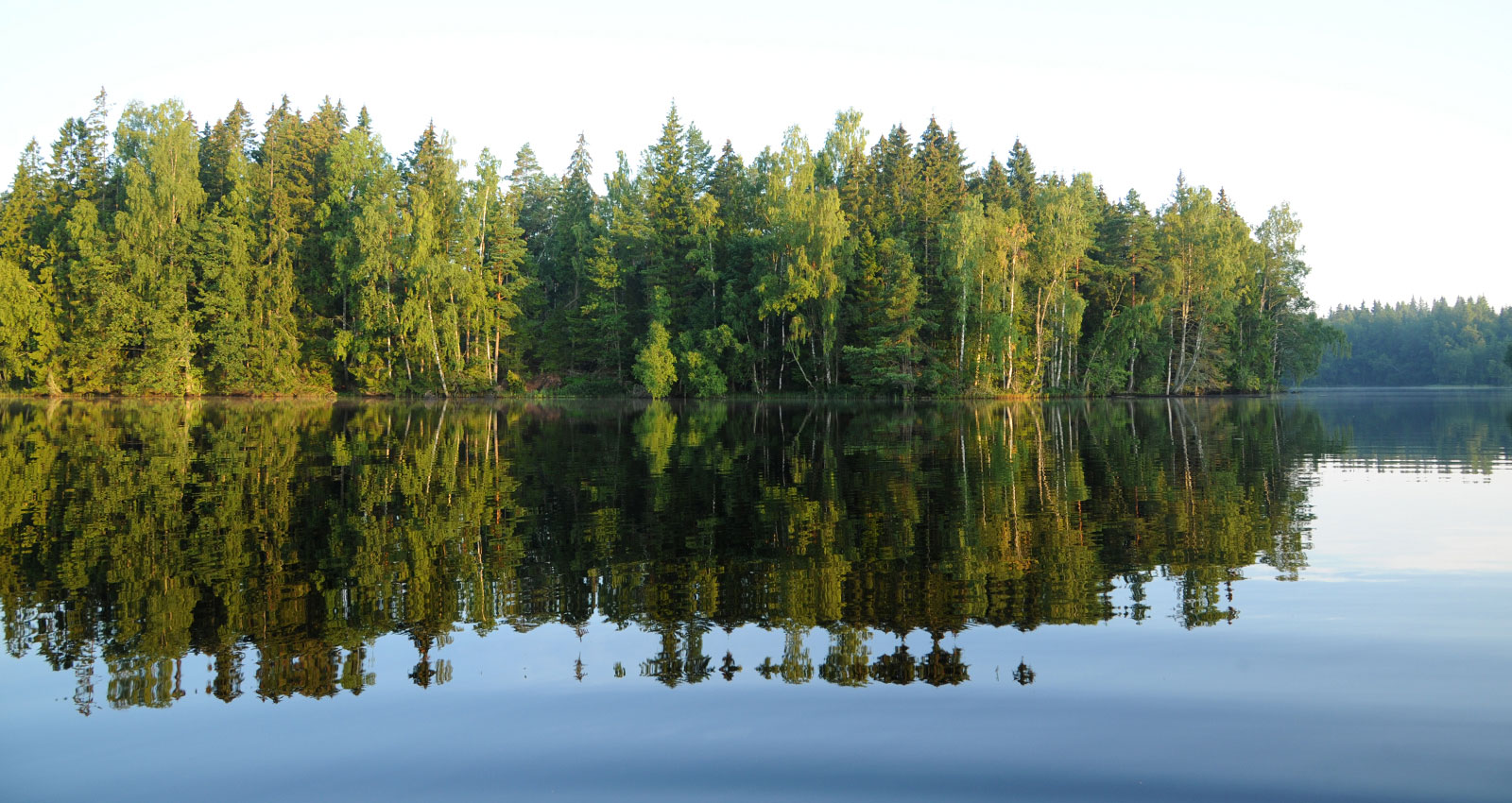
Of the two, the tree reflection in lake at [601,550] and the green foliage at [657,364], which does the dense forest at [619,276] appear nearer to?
the green foliage at [657,364]

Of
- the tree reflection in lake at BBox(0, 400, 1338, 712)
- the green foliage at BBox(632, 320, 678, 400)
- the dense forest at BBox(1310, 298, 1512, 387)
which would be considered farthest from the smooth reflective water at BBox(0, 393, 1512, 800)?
A: the dense forest at BBox(1310, 298, 1512, 387)

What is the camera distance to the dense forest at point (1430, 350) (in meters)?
143

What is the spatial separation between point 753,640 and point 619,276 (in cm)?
6642

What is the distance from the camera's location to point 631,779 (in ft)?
17.3

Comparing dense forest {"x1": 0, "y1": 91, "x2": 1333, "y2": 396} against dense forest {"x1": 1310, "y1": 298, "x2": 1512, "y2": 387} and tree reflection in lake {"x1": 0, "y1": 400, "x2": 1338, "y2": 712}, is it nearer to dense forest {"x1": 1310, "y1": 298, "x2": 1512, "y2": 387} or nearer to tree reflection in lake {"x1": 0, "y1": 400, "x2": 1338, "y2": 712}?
tree reflection in lake {"x1": 0, "y1": 400, "x2": 1338, "y2": 712}

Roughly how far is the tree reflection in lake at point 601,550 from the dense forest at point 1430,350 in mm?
155043

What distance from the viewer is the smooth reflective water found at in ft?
17.7

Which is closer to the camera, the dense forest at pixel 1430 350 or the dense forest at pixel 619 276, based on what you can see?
the dense forest at pixel 619 276

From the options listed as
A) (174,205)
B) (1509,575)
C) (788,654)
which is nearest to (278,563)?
(788,654)

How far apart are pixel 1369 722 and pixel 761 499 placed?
34.9 ft

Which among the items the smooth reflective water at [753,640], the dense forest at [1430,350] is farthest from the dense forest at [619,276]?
the dense forest at [1430,350]

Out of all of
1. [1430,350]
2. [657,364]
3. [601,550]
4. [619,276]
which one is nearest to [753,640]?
[601,550]

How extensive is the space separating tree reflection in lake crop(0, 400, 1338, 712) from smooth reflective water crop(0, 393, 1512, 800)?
7cm

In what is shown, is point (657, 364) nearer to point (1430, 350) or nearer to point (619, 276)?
point (619, 276)
